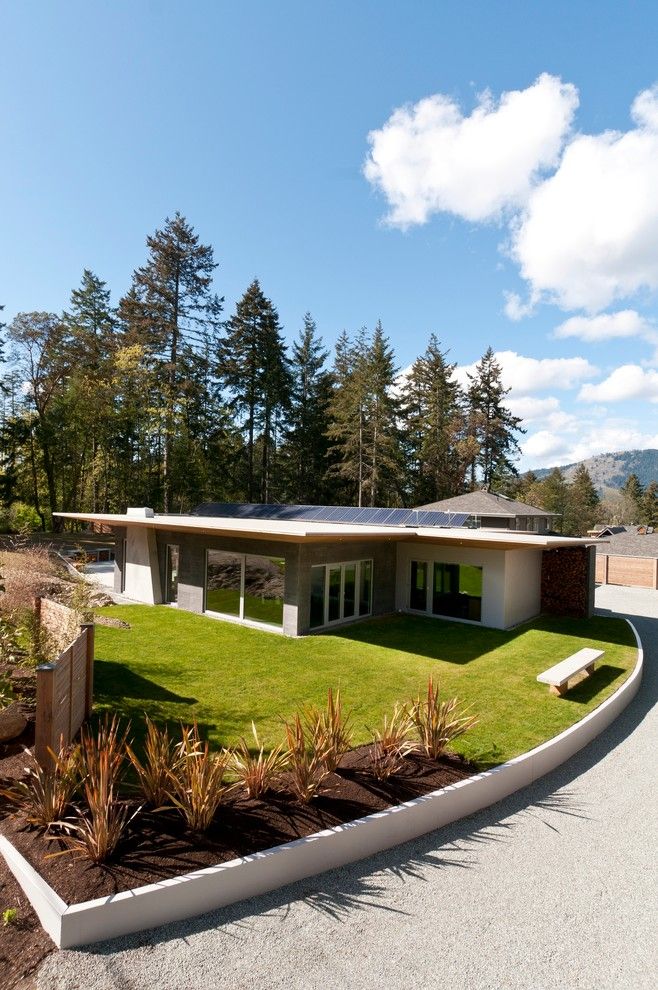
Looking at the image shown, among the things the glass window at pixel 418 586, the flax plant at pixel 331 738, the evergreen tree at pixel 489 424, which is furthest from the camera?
the evergreen tree at pixel 489 424

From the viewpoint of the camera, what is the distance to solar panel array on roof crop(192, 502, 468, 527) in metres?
17.1

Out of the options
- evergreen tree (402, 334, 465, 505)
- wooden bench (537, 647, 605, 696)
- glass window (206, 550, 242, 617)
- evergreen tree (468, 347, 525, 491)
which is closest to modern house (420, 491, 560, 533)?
evergreen tree (402, 334, 465, 505)

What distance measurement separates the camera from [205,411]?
98.8ft

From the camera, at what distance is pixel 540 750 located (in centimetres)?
629

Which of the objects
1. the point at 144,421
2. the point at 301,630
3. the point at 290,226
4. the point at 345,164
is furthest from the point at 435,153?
the point at 144,421

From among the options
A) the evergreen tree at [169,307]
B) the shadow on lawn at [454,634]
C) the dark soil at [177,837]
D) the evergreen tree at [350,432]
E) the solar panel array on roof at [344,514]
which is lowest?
the shadow on lawn at [454,634]

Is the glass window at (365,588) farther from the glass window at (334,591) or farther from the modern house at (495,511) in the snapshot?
the modern house at (495,511)

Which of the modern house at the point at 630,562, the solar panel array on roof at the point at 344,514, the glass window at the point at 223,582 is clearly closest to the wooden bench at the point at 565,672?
the solar panel array on roof at the point at 344,514

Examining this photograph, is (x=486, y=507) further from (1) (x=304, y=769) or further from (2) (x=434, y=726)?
(1) (x=304, y=769)

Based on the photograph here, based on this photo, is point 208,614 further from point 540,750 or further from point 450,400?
point 450,400

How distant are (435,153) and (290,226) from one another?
28.0 feet

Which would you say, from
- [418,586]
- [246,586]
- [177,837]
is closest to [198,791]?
[177,837]

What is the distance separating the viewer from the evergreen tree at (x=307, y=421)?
120 feet

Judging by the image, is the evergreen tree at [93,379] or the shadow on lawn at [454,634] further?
the evergreen tree at [93,379]
